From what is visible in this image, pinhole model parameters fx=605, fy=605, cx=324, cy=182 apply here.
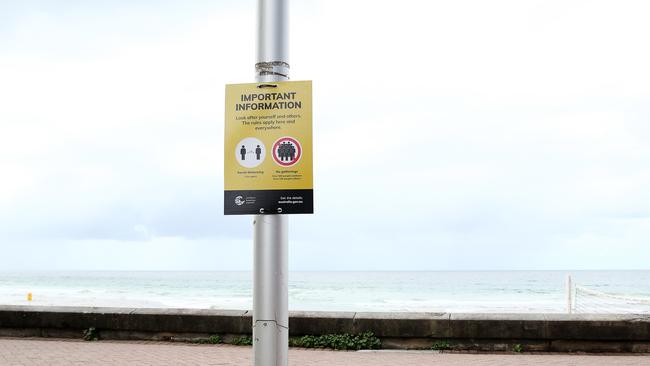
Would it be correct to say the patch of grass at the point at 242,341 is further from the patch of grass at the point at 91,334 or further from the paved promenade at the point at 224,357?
the patch of grass at the point at 91,334

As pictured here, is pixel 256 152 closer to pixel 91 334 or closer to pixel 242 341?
pixel 242 341

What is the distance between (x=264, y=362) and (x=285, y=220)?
81cm

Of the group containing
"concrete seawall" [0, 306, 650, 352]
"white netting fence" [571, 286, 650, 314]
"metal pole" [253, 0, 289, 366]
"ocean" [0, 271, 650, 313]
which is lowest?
"ocean" [0, 271, 650, 313]

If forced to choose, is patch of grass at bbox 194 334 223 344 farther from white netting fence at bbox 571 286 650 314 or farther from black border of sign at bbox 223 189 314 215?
white netting fence at bbox 571 286 650 314

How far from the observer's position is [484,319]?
327 inches

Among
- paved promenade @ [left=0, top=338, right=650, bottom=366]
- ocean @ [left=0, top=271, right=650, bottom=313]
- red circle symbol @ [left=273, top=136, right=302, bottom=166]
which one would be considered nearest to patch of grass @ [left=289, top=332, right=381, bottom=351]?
paved promenade @ [left=0, top=338, right=650, bottom=366]

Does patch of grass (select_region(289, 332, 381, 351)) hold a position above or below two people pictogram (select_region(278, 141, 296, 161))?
below

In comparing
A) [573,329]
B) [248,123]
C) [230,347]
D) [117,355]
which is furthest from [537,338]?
[248,123]

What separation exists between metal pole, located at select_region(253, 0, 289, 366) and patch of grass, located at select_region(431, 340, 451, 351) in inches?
210

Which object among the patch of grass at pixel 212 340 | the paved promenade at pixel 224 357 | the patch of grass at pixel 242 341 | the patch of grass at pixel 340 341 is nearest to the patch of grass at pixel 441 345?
the paved promenade at pixel 224 357

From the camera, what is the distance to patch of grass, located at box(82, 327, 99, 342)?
9297mm

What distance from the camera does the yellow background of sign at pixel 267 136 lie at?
11.1 feet

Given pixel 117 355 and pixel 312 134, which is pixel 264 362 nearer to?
pixel 312 134

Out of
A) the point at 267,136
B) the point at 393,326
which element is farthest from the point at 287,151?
the point at 393,326
